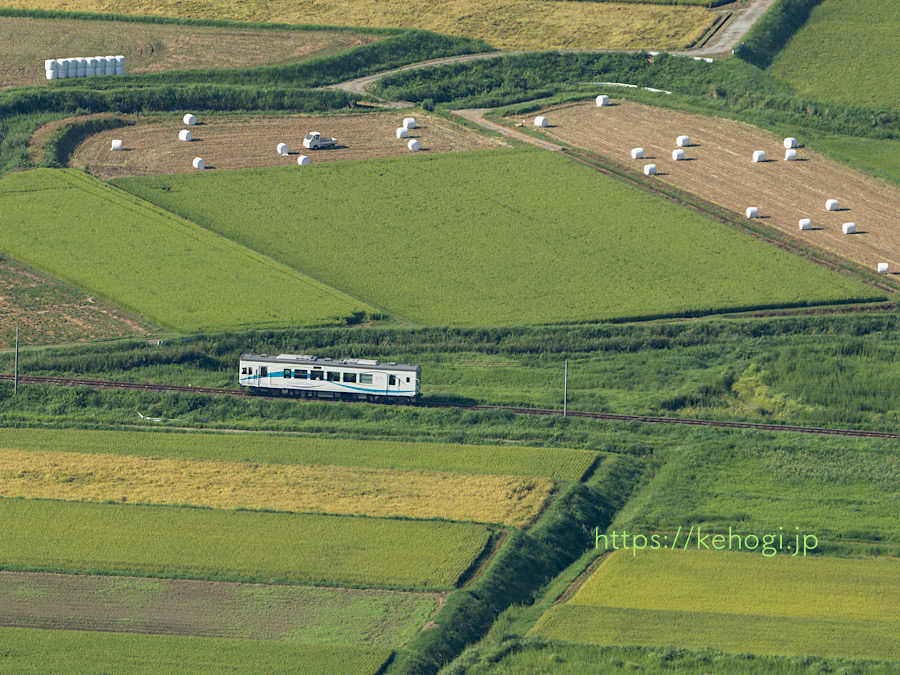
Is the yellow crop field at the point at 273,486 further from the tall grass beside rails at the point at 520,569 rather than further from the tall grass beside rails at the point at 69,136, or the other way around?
the tall grass beside rails at the point at 69,136

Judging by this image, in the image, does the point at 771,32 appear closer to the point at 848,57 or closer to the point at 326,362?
the point at 848,57

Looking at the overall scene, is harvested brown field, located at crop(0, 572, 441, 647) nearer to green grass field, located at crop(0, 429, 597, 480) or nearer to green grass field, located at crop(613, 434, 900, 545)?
green grass field, located at crop(613, 434, 900, 545)

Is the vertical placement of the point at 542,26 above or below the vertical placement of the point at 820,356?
above

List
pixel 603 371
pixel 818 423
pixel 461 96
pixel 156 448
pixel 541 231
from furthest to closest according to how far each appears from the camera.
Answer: pixel 461 96, pixel 541 231, pixel 603 371, pixel 818 423, pixel 156 448

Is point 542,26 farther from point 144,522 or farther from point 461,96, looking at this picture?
point 144,522

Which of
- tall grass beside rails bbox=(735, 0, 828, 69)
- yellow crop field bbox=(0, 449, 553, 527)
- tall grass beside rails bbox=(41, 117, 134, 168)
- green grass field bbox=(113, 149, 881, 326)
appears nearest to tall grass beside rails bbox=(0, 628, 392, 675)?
yellow crop field bbox=(0, 449, 553, 527)

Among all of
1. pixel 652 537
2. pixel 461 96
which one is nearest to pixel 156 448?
pixel 652 537
